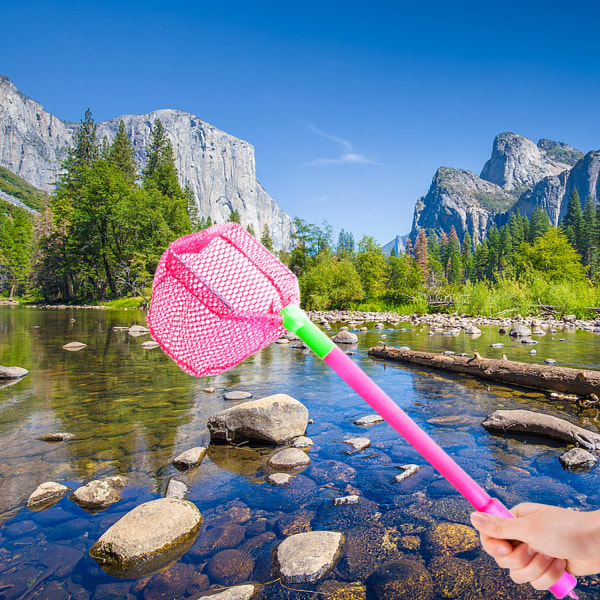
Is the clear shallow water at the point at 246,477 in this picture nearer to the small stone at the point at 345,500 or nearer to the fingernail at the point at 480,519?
the small stone at the point at 345,500

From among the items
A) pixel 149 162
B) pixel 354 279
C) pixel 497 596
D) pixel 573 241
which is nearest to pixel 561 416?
pixel 497 596

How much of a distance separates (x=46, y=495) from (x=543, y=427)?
666 cm

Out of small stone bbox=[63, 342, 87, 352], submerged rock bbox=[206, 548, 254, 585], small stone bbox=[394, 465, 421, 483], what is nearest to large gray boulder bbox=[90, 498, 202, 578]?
submerged rock bbox=[206, 548, 254, 585]

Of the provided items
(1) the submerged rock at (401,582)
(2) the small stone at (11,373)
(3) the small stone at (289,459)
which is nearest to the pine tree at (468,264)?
(2) the small stone at (11,373)

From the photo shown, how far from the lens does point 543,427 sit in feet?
19.4

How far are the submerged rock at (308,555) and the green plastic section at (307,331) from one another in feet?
9.68

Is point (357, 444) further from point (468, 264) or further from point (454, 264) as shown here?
point (468, 264)

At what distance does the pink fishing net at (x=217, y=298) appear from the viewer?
3.50 ft

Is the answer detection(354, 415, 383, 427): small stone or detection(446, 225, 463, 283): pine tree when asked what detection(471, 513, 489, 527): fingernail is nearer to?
detection(354, 415, 383, 427): small stone

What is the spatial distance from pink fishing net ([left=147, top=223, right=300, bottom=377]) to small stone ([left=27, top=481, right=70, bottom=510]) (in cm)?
422

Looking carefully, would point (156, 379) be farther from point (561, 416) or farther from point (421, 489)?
point (561, 416)

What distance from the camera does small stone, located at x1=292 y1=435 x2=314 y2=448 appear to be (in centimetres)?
575

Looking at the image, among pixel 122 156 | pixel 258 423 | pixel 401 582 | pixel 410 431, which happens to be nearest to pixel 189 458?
pixel 258 423

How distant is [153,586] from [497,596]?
2624 mm
